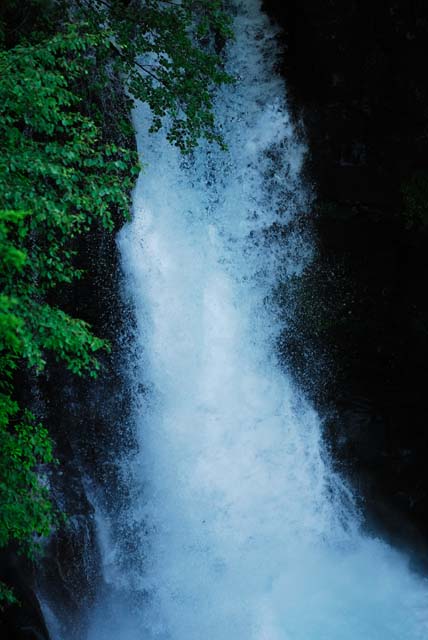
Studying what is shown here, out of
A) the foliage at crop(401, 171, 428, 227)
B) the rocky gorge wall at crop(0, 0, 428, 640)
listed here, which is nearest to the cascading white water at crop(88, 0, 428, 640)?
the rocky gorge wall at crop(0, 0, 428, 640)

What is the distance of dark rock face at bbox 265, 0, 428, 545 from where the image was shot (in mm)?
9641

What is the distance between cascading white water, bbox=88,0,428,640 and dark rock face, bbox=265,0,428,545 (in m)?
0.47

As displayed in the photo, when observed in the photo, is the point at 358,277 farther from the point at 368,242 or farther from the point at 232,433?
the point at 232,433

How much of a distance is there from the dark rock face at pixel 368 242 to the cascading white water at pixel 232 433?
468mm

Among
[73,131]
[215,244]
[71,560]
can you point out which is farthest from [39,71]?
[71,560]

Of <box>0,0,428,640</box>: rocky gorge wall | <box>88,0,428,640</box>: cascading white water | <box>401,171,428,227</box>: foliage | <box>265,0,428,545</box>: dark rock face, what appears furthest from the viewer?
<box>401,171,428,227</box>: foliage

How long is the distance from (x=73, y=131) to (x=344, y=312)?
6555mm

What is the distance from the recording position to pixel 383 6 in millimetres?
9375

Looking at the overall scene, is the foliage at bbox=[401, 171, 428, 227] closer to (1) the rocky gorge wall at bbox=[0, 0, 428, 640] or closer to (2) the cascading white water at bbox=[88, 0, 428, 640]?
(1) the rocky gorge wall at bbox=[0, 0, 428, 640]

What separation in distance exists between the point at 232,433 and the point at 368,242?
424cm

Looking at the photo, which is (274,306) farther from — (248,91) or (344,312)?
(248,91)

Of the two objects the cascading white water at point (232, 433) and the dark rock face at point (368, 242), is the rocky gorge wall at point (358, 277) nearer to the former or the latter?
the dark rock face at point (368, 242)

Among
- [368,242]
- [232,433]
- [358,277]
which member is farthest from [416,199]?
[232,433]

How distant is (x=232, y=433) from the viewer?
942 cm
